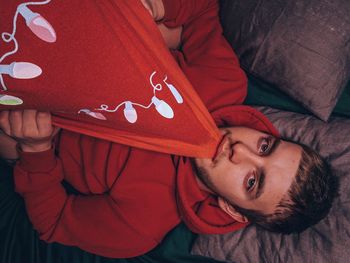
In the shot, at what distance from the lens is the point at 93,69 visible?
2.06ft

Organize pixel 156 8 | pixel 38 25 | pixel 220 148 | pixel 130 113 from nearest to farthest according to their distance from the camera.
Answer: pixel 38 25
pixel 130 113
pixel 220 148
pixel 156 8

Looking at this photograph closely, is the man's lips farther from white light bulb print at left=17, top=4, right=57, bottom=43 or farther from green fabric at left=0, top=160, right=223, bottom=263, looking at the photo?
white light bulb print at left=17, top=4, right=57, bottom=43

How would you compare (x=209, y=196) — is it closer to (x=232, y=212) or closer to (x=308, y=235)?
(x=232, y=212)

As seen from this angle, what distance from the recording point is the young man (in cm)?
97

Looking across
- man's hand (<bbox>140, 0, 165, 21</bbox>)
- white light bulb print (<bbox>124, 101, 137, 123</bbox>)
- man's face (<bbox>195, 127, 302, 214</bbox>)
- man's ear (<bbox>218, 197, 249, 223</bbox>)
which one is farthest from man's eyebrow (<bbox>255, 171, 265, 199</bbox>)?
man's hand (<bbox>140, 0, 165, 21</bbox>)

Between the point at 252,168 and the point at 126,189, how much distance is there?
14.9 inches

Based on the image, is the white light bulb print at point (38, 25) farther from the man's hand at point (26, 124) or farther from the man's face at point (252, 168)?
the man's face at point (252, 168)

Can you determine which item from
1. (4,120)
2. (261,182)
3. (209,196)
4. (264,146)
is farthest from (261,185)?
(4,120)

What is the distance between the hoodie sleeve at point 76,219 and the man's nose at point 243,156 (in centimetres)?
37

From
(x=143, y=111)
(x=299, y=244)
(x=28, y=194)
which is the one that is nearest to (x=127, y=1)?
(x=143, y=111)

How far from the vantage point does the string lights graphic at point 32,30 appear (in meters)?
0.57

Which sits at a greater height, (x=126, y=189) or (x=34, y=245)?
(x=126, y=189)

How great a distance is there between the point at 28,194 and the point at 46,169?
0.11 meters

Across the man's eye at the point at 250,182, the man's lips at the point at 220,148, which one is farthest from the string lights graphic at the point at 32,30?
the man's eye at the point at 250,182
